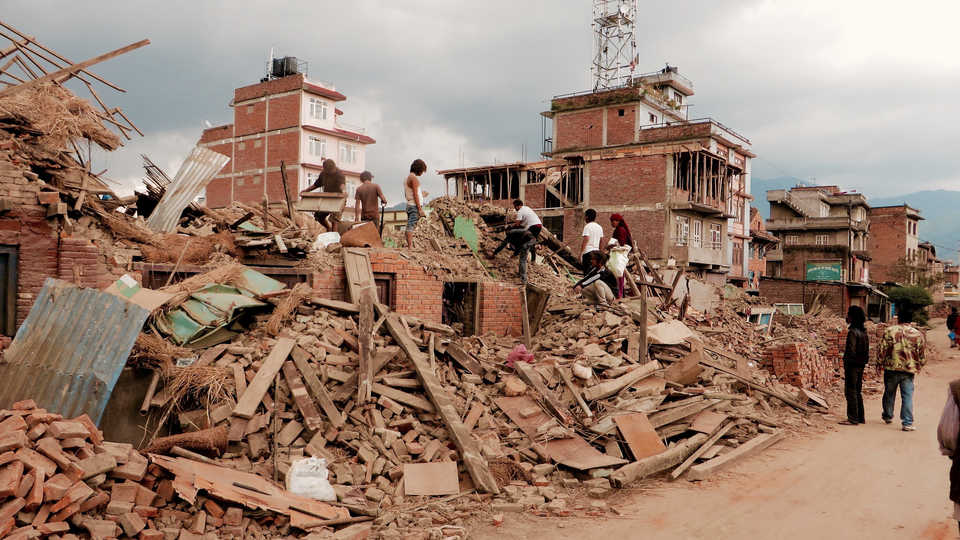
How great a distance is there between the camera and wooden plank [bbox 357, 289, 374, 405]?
7.68m

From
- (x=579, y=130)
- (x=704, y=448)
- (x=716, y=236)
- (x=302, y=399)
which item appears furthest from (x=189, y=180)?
(x=716, y=236)

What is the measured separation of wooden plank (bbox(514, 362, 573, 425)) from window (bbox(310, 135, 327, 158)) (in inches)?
1549

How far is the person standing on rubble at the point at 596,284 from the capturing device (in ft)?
42.3

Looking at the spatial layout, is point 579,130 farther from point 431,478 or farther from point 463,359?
point 431,478

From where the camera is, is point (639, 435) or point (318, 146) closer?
point (639, 435)

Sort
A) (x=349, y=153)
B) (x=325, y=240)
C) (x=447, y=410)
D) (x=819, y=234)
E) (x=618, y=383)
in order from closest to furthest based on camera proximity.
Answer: (x=447, y=410) → (x=618, y=383) → (x=325, y=240) → (x=349, y=153) → (x=819, y=234)

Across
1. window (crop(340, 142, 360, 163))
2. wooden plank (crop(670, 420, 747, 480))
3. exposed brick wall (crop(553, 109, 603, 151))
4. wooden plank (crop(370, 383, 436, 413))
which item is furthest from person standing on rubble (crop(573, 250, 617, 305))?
window (crop(340, 142, 360, 163))

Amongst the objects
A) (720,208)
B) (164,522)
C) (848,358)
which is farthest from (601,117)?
(164,522)

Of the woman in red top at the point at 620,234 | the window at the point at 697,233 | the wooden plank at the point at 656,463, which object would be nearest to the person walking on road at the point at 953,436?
the wooden plank at the point at 656,463

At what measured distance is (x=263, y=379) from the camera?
285 inches

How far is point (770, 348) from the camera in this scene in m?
13.7

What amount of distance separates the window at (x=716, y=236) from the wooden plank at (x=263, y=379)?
3463 centimetres

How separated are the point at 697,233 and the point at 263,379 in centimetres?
3343

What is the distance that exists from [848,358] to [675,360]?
120 inches
